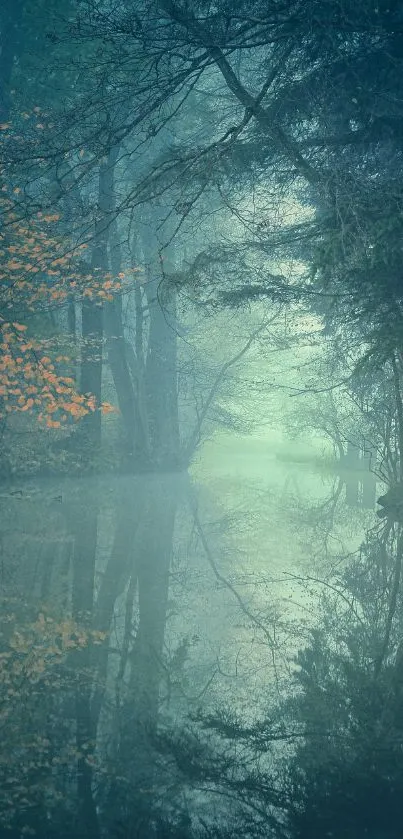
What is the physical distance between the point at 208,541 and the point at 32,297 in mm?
5637

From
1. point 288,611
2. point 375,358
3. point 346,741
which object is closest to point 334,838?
point 346,741

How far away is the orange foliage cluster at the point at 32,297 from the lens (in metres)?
9.63

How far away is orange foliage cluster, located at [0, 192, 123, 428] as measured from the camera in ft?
31.6

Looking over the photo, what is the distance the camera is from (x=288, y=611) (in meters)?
7.01

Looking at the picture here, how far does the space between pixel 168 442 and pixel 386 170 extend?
1698cm

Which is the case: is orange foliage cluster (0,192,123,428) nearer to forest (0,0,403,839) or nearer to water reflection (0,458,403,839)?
forest (0,0,403,839)

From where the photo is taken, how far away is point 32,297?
523 inches

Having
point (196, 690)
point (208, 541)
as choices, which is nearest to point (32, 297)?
point (208, 541)

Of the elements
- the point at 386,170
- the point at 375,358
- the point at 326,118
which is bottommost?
the point at 375,358

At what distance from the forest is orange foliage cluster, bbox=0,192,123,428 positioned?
12 centimetres

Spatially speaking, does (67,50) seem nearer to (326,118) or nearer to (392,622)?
(326,118)

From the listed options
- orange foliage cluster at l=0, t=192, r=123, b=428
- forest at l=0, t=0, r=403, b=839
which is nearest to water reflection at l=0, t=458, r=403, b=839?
forest at l=0, t=0, r=403, b=839

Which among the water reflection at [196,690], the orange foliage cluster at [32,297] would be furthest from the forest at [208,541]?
the orange foliage cluster at [32,297]

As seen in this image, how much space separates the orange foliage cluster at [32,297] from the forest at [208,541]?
12cm
